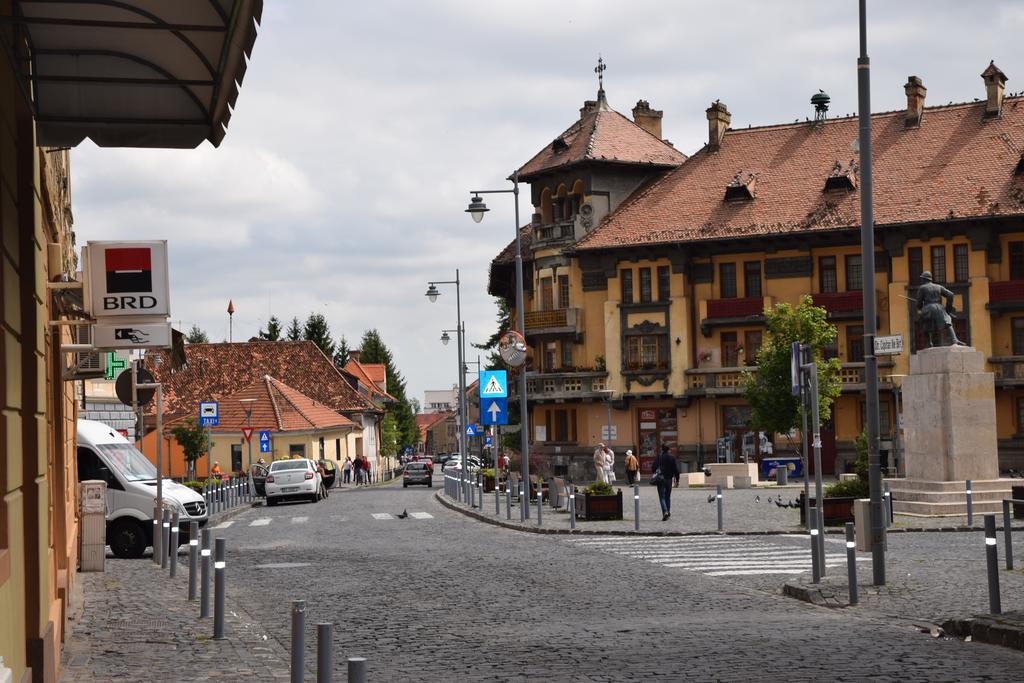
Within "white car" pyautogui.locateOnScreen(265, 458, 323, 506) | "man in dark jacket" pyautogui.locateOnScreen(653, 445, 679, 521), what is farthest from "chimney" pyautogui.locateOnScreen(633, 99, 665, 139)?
"man in dark jacket" pyautogui.locateOnScreen(653, 445, 679, 521)

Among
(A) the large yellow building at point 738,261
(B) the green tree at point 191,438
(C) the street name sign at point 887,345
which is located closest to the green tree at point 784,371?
(A) the large yellow building at point 738,261

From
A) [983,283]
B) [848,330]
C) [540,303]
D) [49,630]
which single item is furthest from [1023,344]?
[49,630]

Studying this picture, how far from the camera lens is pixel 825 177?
6469 cm

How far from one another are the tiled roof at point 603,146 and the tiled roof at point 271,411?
20.2 m

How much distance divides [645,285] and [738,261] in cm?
430

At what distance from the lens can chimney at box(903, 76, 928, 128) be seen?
6531 cm

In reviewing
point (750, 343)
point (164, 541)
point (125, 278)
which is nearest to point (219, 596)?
point (125, 278)

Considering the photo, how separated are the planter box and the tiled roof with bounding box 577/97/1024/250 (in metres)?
30.7

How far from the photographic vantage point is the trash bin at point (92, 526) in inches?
861

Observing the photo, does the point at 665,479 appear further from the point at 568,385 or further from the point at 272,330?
the point at 272,330

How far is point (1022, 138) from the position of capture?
61.2m

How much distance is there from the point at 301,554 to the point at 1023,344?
41.1 m

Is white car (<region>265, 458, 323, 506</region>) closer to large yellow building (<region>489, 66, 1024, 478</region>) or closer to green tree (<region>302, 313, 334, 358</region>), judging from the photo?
large yellow building (<region>489, 66, 1024, 478</region>)

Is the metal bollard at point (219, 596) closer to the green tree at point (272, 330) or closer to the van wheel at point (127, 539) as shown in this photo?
the van wheel at point (127, 539)
